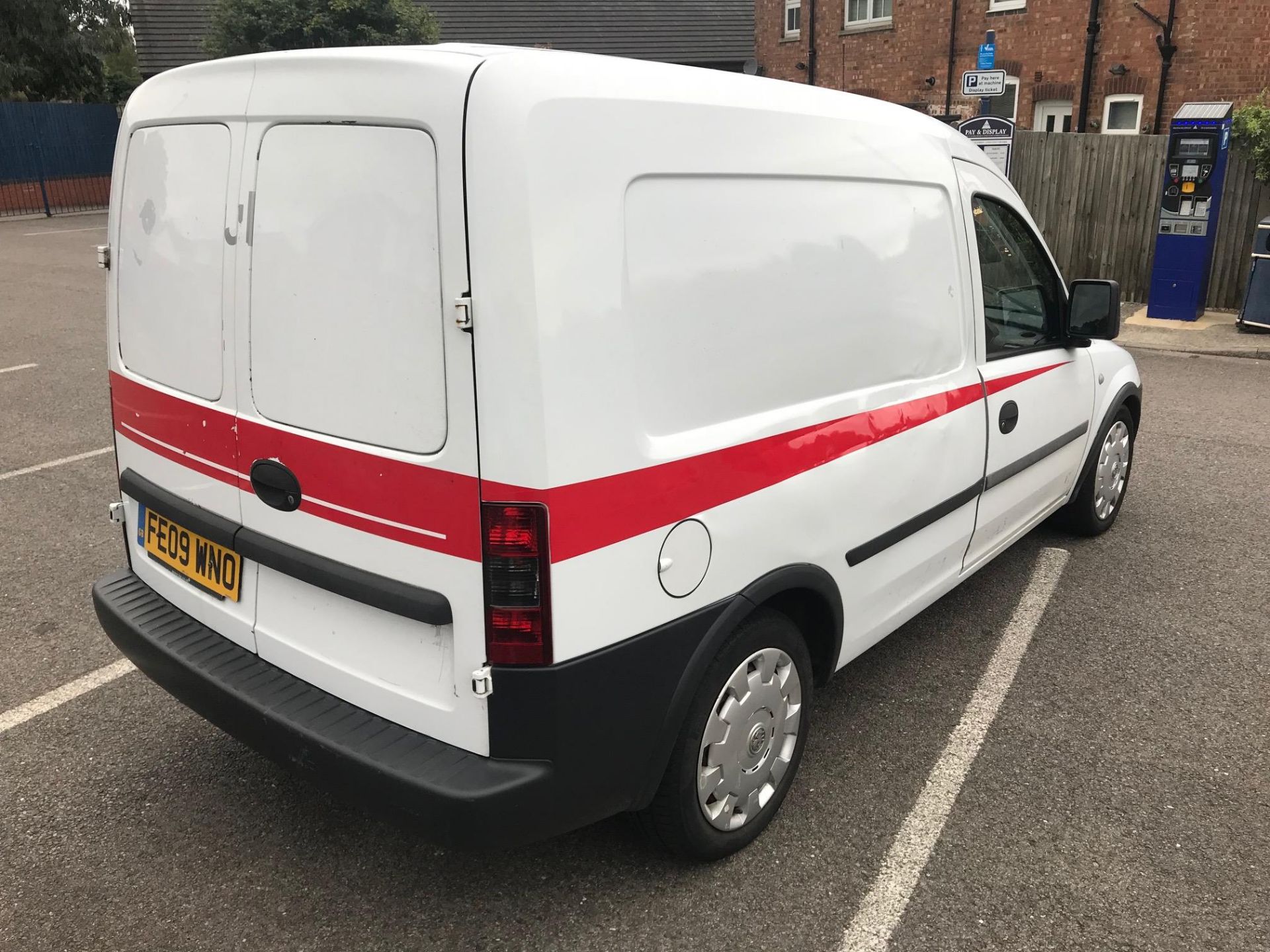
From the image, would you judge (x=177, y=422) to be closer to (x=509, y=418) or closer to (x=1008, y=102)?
(x=509, y=418)

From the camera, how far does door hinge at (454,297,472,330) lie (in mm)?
1987

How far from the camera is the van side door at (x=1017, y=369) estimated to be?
3602 millimetres

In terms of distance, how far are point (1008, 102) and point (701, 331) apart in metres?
19.7

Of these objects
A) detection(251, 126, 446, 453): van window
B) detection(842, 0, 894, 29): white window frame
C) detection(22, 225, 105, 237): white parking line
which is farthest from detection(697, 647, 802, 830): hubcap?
detection(842, 0, 894, 29): white window frame

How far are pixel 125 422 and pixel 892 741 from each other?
2.62 m

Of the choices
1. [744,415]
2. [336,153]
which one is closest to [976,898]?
[744,415]

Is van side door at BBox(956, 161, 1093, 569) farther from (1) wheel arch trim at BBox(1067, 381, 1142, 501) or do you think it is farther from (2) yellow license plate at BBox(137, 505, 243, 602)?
(2) yellow license plate at BBox(137, 505, 243, 602)

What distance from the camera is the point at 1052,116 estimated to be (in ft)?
61.9

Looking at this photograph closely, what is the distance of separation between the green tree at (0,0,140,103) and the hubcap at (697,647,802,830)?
93.1 ft

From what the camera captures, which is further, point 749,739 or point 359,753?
point 749,739

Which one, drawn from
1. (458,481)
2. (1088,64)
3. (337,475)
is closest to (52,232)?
(1088,64)

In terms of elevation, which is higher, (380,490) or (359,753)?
(380,490)

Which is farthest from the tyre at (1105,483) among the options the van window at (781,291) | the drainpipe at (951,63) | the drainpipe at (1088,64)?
the drainpipe at (951,63)

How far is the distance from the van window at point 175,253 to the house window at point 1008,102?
60.1ft
